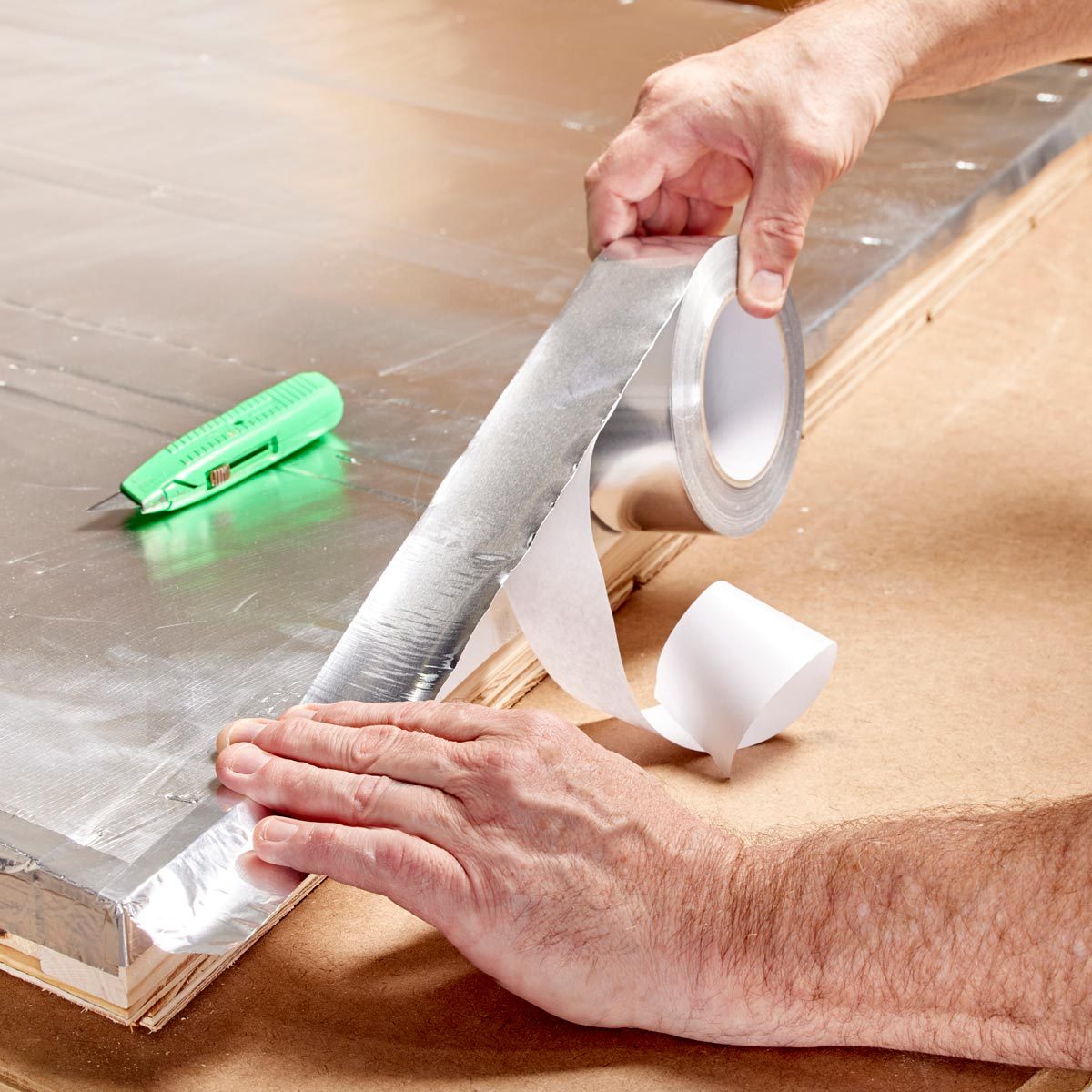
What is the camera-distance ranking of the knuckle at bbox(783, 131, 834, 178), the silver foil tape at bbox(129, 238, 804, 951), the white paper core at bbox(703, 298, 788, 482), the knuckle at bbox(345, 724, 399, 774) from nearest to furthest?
the knuckle at bbox(345, 724, 399, 774) < the silver foil tape at bbox(129, 238, 804, 951) < the knuckle at bbox(783, 131, 834, 178) < the white paper core at bbox(703, 298, 788, 482)

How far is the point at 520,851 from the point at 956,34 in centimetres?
149

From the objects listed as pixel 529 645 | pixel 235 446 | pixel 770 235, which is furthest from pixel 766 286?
pixel 235 446

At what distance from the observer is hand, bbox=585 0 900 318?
1.76 meters

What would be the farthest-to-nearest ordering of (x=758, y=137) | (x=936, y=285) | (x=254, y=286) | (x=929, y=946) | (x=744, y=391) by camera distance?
(x=936, y=285)
(x=254, y=286)
(x=744, y=391)
(x=758, y=137)
(x=929, y=946)

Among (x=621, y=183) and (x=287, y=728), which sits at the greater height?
(x=621, y=183)

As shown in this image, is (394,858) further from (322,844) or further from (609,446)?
(609,446)

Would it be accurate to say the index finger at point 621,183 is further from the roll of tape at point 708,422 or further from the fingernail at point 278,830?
the fingernail at point 278,830

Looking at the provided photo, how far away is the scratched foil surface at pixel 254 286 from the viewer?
139 cm

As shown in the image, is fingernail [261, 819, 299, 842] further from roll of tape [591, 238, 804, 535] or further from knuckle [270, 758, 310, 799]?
roll of tape [591, 238, 804, 535]

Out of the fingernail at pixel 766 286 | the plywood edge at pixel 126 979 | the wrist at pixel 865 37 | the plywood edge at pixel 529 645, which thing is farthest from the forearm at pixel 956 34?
the plywood edge at pixel 126 979

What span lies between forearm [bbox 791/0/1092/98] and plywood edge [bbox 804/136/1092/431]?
1.58 ft

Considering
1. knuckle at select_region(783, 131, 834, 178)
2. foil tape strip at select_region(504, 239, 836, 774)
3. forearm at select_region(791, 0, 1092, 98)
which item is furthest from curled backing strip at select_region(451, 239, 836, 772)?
forearm at select_region(791, 0, 1092, 98)

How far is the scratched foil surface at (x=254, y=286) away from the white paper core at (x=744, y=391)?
1.10ft

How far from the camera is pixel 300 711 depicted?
1.37 m
